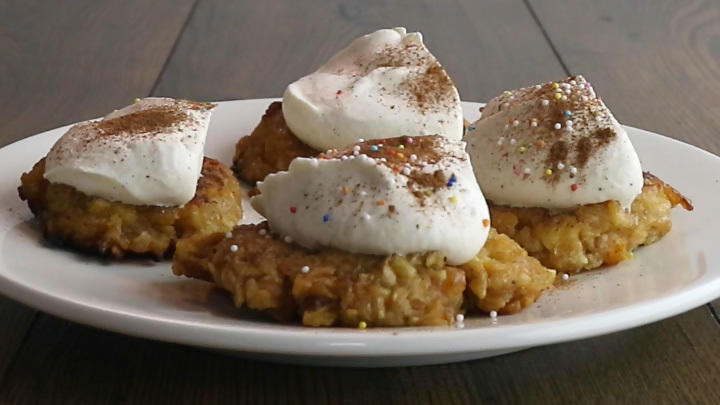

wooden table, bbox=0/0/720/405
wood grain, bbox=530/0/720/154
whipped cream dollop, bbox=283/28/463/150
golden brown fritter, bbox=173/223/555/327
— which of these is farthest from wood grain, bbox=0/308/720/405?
wood grain, bbox=530/0/720/154

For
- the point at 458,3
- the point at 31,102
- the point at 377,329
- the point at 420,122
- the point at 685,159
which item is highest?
the point at 377,329

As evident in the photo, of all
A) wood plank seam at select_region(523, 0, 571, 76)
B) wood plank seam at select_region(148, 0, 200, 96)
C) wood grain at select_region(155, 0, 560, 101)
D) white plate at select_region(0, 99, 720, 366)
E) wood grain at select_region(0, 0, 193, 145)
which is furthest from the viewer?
wood plank seam at select_region(523, 0, 571, 76)

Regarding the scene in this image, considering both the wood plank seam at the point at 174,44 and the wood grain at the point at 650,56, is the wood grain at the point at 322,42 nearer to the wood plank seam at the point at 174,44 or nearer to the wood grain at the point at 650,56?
the wood plank seam at the point at 174,44

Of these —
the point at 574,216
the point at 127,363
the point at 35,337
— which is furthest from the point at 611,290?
the point at 35,337

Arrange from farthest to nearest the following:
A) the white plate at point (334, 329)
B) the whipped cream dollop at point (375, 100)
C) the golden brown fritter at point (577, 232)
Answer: the whipped cream dollop at point (375, 100)
the golden brown fritter at point (577, 232)
the white plate at point (334, 329)

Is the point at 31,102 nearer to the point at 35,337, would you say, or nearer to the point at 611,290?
the point at 35,337

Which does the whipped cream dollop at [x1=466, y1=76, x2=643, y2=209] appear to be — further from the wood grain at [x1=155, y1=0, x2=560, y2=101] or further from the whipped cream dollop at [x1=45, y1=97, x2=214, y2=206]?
the wood grain at [x1=155, y1=0, x2=560, y2=101]

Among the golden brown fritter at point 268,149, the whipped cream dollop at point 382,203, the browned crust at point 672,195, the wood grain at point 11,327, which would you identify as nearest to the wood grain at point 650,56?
the browned crust at point 672,195
